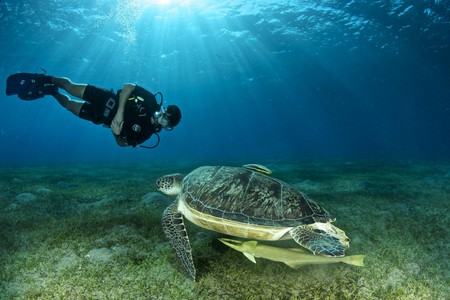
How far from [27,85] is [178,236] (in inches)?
259

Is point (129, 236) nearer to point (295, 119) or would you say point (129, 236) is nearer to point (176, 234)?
point (176, 234)

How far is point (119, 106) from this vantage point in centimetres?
637

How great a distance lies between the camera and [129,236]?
4.80 m

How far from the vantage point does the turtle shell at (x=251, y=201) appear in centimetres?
385

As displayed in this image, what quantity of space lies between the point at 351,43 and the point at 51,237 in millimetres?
37873

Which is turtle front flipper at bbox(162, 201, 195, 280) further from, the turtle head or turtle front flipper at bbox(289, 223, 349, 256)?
turtle front flipper at bbox(289, 223, 349, 256)

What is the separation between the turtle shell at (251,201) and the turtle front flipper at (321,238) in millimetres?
106

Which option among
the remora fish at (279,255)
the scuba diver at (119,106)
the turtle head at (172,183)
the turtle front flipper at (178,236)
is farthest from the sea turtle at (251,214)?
the scuba diver at (119,106)

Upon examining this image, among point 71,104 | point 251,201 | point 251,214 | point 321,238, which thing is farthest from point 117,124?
point 321,238

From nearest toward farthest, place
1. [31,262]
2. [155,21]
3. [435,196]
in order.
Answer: [31,262], [435,196], [155,21]

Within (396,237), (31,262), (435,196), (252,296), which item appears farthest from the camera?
(435,196)

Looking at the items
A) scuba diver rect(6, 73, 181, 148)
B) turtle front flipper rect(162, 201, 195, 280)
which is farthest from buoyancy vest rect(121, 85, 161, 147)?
turtle front flipper rect(162, 201, 195, 280)

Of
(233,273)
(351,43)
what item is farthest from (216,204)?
(351,43)

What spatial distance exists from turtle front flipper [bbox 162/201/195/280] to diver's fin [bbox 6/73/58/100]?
571cm
